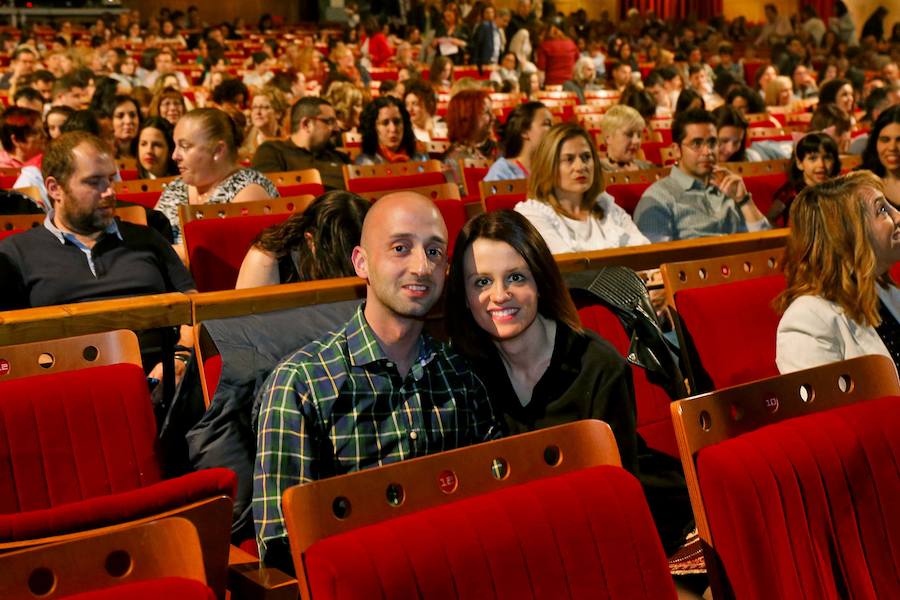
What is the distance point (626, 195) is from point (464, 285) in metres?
2.64

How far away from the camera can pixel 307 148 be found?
17.7 ft

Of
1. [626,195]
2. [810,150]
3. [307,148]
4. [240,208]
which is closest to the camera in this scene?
[240,208]

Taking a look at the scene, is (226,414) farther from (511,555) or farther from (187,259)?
(187,259)

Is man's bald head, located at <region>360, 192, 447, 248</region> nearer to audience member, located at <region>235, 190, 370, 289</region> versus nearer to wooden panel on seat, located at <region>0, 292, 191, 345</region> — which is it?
wooden panel on seat, located at <region>0, 292, 191, 345</region>

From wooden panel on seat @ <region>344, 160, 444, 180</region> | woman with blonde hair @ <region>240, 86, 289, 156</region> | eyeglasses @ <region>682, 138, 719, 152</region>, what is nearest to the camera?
eyeglasses @ <region>682, 138, 719, 152</region>

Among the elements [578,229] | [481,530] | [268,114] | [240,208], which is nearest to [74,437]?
[481,530]

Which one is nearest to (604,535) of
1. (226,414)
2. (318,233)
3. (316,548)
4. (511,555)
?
(511,555)

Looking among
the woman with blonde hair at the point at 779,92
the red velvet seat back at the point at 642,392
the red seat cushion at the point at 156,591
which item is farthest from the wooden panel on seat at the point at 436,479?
the woman with blonde hair at the point at 779,92

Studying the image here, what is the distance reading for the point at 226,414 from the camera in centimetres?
196

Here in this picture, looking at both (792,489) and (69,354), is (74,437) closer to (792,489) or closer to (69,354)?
(69,354)

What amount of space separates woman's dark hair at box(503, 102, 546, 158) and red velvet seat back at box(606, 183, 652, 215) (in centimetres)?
59

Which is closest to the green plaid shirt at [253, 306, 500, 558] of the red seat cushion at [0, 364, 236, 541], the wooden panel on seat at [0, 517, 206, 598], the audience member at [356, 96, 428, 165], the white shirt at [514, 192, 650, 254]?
the red seat cushion at [0, 364, 236, 541]

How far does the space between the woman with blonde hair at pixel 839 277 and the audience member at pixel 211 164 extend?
2102 millimetres

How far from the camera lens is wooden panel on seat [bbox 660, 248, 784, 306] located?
2627 millimetres
